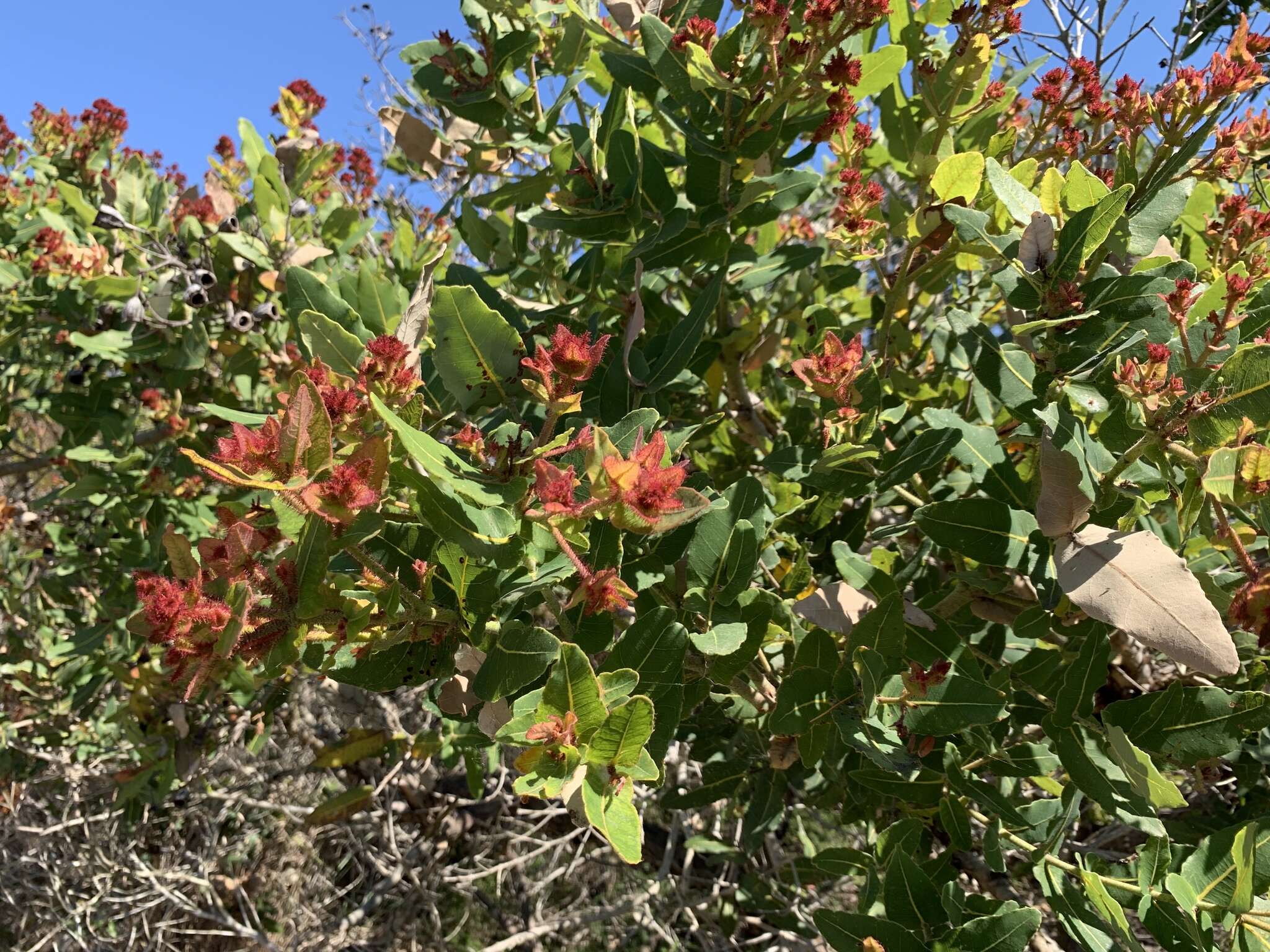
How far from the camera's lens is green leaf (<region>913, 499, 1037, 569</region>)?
1.38 m

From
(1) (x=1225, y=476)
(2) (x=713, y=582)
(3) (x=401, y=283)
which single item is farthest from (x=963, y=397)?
(3) (x=401, y=283)

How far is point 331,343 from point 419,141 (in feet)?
4.10

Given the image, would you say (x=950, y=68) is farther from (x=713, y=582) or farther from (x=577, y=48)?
(x=713, y=582)

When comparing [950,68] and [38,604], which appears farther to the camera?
[38,604]

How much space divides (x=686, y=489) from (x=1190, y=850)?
1149 mm

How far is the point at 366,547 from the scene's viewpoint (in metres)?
1.19

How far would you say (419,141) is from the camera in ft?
7.30

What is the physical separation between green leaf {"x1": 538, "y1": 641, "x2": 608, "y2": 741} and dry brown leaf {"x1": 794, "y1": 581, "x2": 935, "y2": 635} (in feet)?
1.74

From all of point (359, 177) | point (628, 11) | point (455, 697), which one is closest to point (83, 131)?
point (359, 177)

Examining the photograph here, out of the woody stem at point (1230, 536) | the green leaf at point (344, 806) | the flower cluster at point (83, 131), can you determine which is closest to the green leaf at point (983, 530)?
the woody stem at point (1230, 536)

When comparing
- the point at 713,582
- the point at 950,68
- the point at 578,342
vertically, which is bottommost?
the point at 713,582

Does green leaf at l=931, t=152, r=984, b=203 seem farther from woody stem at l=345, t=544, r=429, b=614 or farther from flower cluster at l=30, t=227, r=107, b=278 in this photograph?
flower cluster at l=30, t=227, r=107, b=278

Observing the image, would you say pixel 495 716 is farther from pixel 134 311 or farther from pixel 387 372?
pixel 134 311

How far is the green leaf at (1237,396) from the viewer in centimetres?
106
